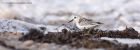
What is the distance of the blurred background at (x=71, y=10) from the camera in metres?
17.0

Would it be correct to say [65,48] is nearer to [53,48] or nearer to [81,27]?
[53,48]

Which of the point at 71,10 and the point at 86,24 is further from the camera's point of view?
the point at 71,10

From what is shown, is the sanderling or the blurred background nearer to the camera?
the sanderling

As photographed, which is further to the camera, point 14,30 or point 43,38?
point 14,30

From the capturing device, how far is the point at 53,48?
920 cm

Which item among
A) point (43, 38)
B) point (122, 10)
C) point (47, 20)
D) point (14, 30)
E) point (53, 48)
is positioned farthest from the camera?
point (122, 10)

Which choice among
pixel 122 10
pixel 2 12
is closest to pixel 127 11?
pixel 122 10

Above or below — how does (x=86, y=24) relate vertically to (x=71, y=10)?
below

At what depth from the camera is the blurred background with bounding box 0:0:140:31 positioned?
1697cm

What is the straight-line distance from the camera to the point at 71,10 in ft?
60.4

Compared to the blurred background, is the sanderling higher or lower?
lower

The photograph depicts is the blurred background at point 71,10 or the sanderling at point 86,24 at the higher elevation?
the blurred background at point 71,10

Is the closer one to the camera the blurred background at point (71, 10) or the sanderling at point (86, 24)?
the sanderling at point (86, 24)

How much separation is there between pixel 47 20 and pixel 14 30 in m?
4.67
